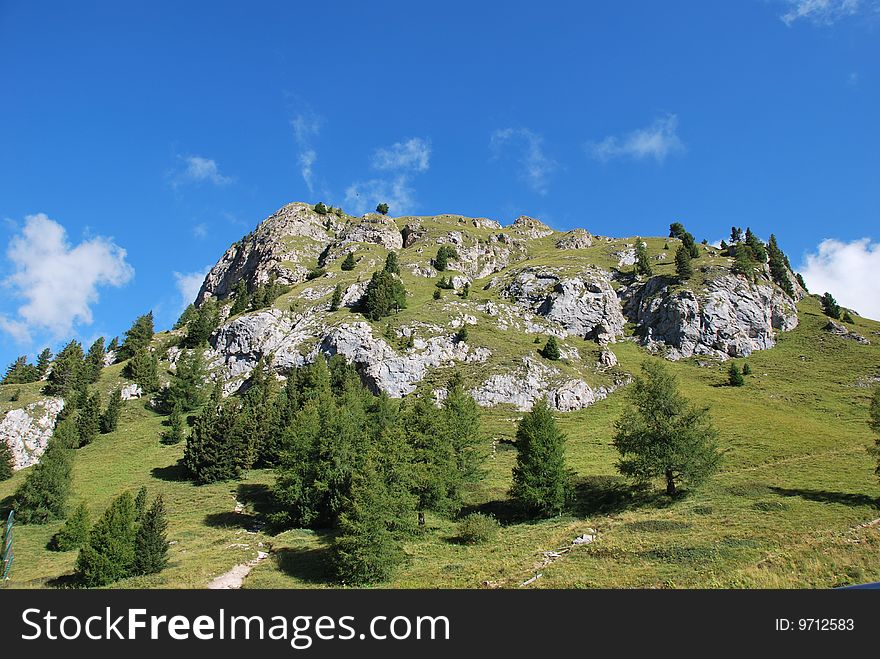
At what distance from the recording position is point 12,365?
114 m

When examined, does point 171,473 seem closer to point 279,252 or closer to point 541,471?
point 541,471

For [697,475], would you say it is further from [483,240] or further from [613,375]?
[483,240]

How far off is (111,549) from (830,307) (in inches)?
6608

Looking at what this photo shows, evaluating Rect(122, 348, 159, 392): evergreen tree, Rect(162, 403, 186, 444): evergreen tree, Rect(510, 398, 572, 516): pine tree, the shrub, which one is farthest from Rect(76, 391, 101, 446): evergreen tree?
Rect(510, 398, 572, 516): pine tree

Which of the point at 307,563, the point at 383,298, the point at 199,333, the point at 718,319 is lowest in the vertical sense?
the point at 307,563

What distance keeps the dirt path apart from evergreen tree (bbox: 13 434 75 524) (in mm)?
35195

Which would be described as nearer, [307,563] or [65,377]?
[307,563]

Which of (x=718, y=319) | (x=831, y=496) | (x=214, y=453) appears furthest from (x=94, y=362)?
(x=718, y=319)

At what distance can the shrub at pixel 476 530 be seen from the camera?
34.4 metres

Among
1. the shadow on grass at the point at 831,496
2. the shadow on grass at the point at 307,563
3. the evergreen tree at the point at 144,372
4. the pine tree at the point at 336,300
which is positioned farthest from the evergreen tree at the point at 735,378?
the evergreen tree at the point at 144,372

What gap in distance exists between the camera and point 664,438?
41312mm

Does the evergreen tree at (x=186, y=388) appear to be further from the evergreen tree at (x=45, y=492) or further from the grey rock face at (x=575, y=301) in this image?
the grey rock face at (x=575, y=301)

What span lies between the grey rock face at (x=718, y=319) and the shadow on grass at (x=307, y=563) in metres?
106

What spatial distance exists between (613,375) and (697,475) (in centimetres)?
6139
